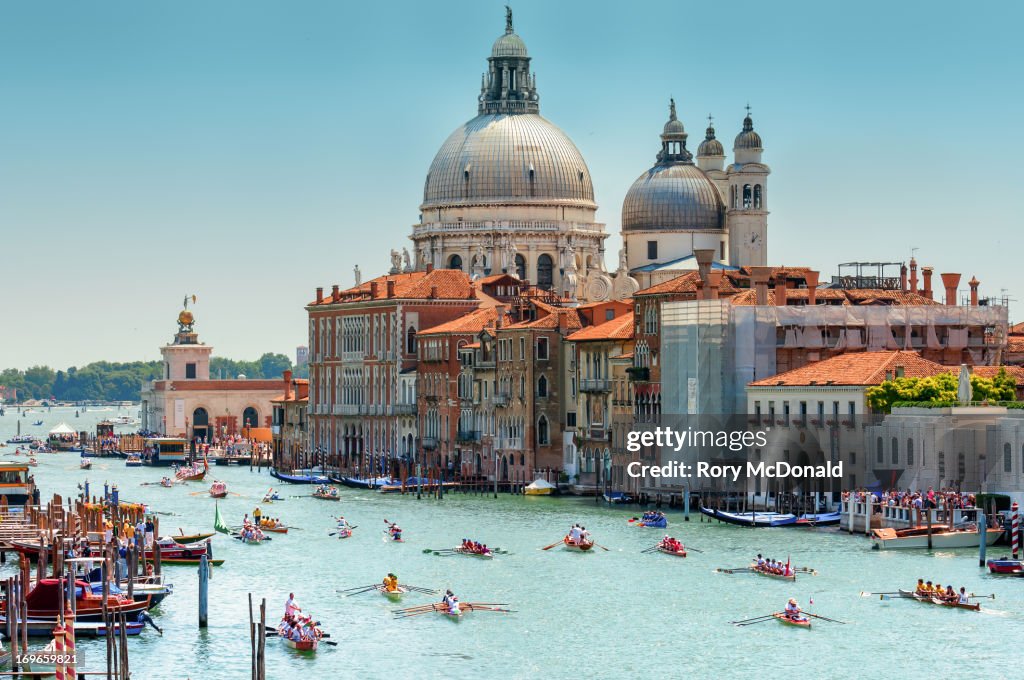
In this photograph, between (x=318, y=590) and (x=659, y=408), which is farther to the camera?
(x=659, y=408)

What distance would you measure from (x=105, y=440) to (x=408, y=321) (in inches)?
1538

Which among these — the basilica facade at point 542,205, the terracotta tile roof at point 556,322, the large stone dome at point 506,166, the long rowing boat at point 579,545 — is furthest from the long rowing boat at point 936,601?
the large stone dome at point 506,166

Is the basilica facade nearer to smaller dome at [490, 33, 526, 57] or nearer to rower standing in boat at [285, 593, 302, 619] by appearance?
smaller dome at [490, 33, 526, 57]

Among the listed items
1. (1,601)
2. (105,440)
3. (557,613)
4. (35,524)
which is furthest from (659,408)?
(105,440)

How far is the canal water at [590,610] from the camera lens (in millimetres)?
45375

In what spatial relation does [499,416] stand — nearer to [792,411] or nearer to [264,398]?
[792,411]

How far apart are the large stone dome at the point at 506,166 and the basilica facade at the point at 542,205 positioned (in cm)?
4

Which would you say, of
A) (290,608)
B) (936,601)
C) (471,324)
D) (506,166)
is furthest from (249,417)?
(290,608)

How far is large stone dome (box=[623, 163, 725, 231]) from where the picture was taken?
108 m

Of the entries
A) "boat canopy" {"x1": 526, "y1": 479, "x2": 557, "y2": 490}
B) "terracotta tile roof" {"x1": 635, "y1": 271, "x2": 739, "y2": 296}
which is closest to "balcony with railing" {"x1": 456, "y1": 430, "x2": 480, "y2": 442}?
"boat canopy" {"x1": 526, "y1": 479, "x2": 557, "y2": 490}

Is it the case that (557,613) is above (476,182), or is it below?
below

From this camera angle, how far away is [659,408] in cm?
7769

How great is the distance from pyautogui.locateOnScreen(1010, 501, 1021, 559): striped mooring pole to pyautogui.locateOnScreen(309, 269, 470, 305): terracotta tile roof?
Answer: 4136 cm

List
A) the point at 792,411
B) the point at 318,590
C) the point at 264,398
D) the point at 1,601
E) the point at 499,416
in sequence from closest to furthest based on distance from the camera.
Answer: the point at 1,601
the point at 318,590
the point at 792,411
the point at 499,416
the point at 264,398
